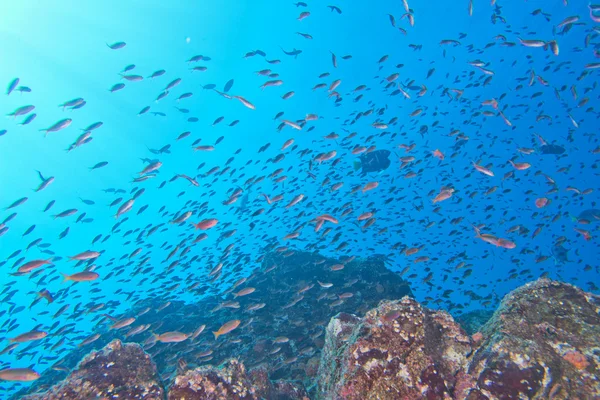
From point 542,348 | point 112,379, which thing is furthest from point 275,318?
point 542,348

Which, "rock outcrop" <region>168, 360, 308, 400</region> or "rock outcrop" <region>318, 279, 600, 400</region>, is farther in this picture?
"rock outcrop" <region>168, 360, 308, 400</region>

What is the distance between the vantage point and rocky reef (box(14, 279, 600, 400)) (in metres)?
2.95

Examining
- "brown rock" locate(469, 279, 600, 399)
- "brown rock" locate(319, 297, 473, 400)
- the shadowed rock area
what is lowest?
the shadowed rock area

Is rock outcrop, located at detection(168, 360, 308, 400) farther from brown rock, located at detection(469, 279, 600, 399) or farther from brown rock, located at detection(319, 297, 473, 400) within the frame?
brown rock, located at detection(469, 279, 600, 399)

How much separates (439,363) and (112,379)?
13.4ft

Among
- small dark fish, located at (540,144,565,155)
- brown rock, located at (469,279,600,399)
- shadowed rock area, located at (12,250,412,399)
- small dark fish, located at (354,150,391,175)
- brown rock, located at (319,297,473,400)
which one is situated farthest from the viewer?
small dark fish, located at (354,150,391,175)

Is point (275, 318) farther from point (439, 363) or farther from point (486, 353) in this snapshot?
point (486, 353)

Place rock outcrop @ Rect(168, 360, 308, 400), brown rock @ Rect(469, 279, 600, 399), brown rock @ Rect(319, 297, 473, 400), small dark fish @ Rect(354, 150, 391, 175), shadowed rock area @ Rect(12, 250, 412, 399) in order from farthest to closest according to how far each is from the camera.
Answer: small dark fish @ Rect(354, 150, 391, 175) → shadowed rock area @ Rect(12, 250, 412, 399) → rock outcrop @ Rect(168, 360, 308, 400) → brown rock @ Rect(319, 297, 473, 400) → brown rock @ Rect(469, 279, 600, 399)

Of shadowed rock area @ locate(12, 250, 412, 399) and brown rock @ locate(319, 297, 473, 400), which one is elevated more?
brown rock @ locate(319, 297, 473, 400)

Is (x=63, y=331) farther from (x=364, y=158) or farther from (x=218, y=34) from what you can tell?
(x=218, y=34)

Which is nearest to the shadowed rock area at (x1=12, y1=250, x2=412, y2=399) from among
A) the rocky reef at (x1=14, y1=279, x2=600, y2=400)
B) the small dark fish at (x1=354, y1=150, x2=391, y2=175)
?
the rocky reef at (x1=14, y1=279, x2=600, y2=400)

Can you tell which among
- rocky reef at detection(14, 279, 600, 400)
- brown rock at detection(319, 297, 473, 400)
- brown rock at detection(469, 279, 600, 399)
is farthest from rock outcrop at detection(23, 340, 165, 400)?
brown rock at detection(469, 279, 600, 399)

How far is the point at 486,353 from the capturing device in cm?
313

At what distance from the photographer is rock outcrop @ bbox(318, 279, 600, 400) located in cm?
293
